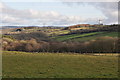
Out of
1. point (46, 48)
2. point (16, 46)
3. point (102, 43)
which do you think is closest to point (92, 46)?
point (102, 43)

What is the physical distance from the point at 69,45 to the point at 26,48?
19.6 meters

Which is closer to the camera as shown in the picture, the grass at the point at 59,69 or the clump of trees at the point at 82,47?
the grass at the point at 59,69

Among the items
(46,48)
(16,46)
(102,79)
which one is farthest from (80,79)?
(16,46)

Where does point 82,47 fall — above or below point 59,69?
above

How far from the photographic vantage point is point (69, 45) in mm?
67500

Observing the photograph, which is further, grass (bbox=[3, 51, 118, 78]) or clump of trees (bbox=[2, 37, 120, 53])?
clump of trees (bbox=[2, 37, 120, 53])

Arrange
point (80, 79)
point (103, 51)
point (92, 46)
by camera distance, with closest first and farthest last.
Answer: point (80, 79) < point (103, 51) < point (92, 46)

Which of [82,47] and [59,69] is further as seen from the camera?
[82,47]

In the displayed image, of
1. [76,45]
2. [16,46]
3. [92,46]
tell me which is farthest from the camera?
[16,46]

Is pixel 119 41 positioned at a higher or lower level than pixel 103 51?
higher

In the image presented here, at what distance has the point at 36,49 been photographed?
69.8 metres

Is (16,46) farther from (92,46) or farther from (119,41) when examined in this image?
(119,41)

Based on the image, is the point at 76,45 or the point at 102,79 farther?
the point at 76,45

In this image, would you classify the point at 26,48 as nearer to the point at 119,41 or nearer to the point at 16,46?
the point at 16,46
